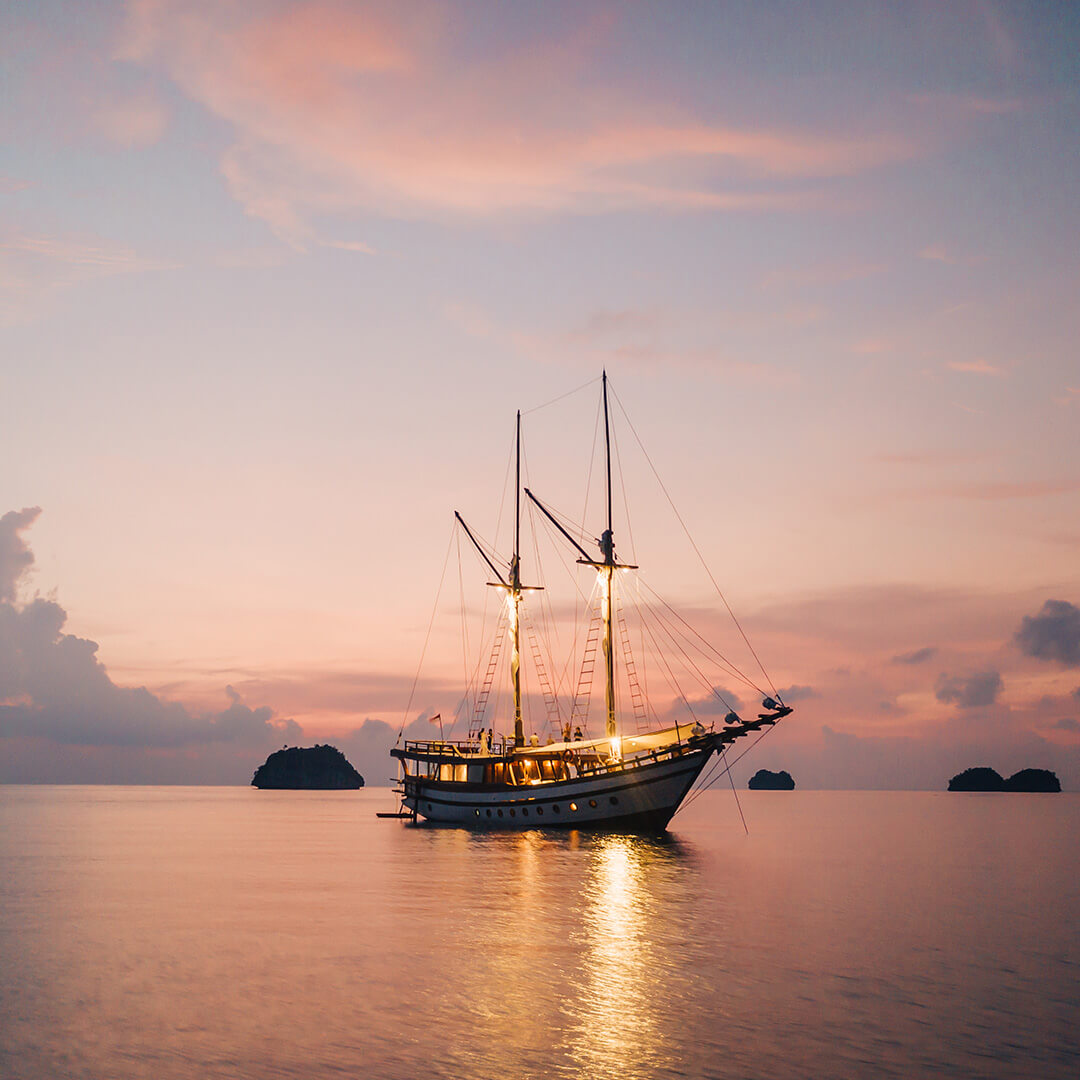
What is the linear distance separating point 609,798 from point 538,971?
152 feet

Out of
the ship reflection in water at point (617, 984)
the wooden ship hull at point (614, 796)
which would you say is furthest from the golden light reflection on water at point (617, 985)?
the wooden ship hull at point (614, 796)

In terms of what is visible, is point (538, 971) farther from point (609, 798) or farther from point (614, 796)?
point (609, 798)

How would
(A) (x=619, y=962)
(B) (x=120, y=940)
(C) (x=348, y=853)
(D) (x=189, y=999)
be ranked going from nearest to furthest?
(D) (x=189, y=999)
(A) (x=619, y=962)
(B) (x=120, y=940)
(C) (x=348, y=853)

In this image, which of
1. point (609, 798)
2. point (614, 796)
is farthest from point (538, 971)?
point (609, 798)

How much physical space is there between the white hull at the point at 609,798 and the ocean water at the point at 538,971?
8.39 meters

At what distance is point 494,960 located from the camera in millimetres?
33469

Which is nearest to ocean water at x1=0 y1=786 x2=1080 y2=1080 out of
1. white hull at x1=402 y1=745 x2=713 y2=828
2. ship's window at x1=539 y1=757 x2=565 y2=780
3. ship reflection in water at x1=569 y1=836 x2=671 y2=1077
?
ship reflection in water at x1=569 y1=836 x2=671 y2=1077

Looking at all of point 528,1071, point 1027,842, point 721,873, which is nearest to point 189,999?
point 528,1071

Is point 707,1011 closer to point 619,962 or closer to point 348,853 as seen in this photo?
point 619,962

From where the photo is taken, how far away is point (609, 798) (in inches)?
3029

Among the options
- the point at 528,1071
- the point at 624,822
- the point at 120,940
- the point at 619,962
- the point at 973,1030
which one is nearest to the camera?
the point at 528,1071

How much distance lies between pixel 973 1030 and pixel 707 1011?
6.61m

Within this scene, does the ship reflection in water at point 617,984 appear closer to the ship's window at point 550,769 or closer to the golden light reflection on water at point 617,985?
the golden light reflection on water at point 617,985

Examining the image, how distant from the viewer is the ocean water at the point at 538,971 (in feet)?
74.3
